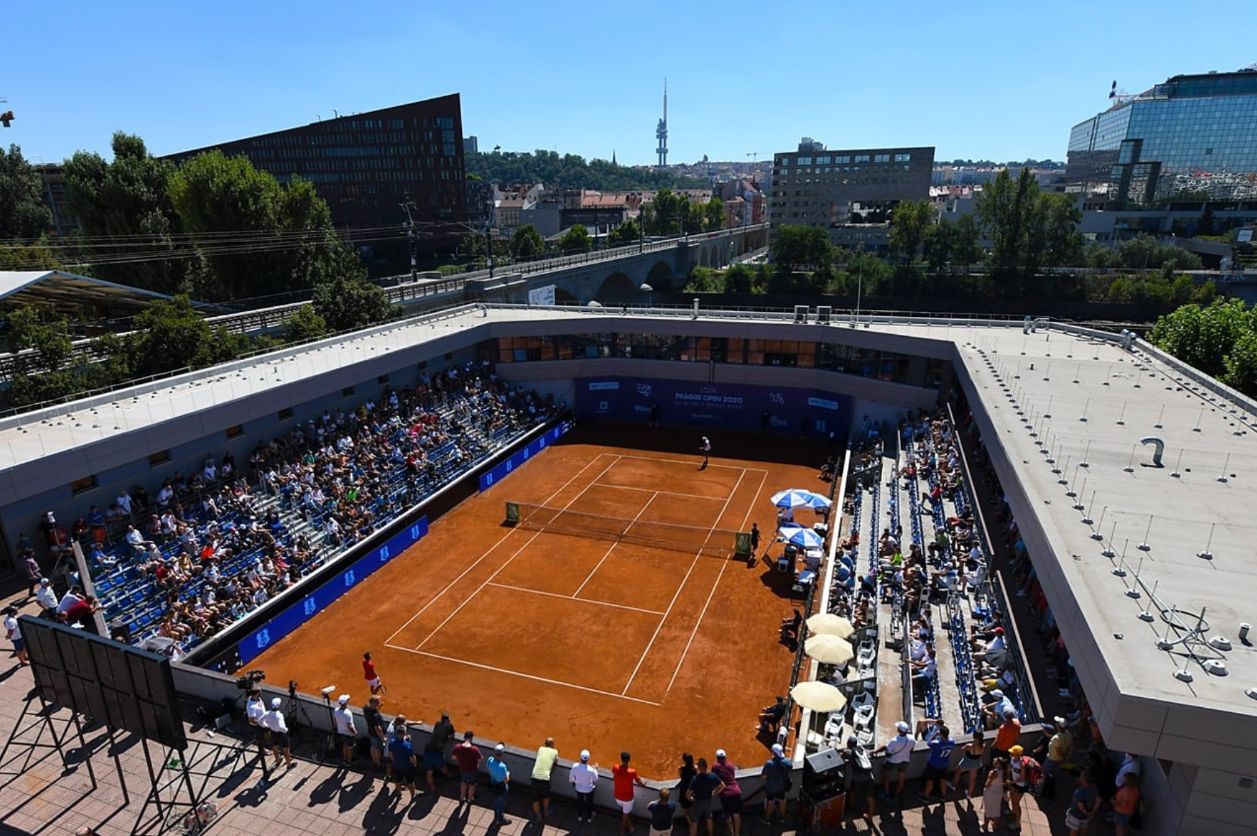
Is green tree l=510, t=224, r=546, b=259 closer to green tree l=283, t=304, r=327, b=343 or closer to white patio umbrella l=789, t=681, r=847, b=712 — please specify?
green tree l=283, t=304, r=327, b=343

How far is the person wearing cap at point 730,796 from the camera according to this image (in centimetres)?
1098

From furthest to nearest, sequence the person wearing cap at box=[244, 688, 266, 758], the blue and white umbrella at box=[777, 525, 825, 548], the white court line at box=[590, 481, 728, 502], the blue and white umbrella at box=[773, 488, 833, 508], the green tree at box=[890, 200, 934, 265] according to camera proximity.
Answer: the green tree at box=[890, 200, 934, 265], the white court line at box=[590, 481, 728, 502], the blue and white umbrella at box=[773, 488, 833, 508], the blue and white umbrella at box=[777, 525, 825, 548], the person wearing cap at box=[244, 688, 266, 758]

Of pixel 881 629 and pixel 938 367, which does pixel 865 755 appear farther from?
pixel 938 367

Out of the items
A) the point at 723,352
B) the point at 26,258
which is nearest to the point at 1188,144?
the point at 723,352

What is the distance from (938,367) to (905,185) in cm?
11855

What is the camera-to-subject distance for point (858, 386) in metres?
36.1

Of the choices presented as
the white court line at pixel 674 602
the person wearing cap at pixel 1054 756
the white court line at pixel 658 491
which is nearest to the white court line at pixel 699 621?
the white court line at pixel 674 602

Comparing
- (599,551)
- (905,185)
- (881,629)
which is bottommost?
(599,551)

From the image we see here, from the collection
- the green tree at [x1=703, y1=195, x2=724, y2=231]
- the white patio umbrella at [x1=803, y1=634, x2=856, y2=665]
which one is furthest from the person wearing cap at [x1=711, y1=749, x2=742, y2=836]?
the green tree at [x1=703, y1=195, x2=724, y2=231]

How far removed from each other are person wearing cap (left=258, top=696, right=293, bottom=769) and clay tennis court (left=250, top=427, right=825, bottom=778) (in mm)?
4043

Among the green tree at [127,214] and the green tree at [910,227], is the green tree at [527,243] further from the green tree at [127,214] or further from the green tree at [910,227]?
the green tree at [127,214]

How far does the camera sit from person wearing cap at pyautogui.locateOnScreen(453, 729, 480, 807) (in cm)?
1198

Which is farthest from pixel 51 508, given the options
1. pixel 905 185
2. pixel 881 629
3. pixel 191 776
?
pixel 905 185

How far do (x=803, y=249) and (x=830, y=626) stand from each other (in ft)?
265
